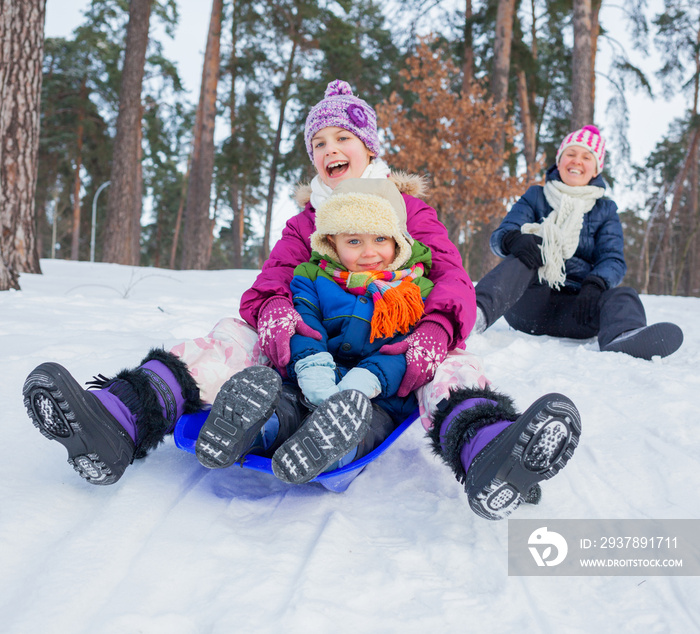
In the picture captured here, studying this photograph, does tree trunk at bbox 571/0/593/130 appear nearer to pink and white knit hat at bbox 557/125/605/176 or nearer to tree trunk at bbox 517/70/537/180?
pink and white knit hat at bbox 557/125/605/176

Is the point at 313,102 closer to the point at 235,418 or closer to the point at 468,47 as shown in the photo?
the point at 468,47

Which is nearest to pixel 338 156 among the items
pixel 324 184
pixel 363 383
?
pixel 324 184

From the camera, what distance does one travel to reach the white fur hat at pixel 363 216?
1.83 m

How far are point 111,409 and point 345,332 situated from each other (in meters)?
0.72

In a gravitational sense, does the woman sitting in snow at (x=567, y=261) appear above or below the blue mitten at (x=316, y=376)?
above

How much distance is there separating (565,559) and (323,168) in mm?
1607

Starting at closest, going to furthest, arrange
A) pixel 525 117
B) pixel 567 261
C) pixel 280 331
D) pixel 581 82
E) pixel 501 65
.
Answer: pixel 280 331
pixel 567 261
pixel 581 82
pixel 501 65
pixel 525 117

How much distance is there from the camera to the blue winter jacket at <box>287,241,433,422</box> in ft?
5.16

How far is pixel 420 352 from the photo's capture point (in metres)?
1.56

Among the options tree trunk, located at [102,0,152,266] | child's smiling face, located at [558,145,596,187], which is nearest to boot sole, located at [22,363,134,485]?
child's smiling face, located at [558,145,596,187]

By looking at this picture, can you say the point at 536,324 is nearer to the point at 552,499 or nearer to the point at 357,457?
the point at 552,499

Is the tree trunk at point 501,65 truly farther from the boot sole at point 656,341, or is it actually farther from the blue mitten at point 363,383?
the blue mitten at point 363,383

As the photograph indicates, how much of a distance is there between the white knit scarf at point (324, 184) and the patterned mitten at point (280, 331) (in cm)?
61

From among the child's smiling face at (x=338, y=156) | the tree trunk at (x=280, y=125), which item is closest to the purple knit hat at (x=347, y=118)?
the child's smiling face at (x=338, y=156)
